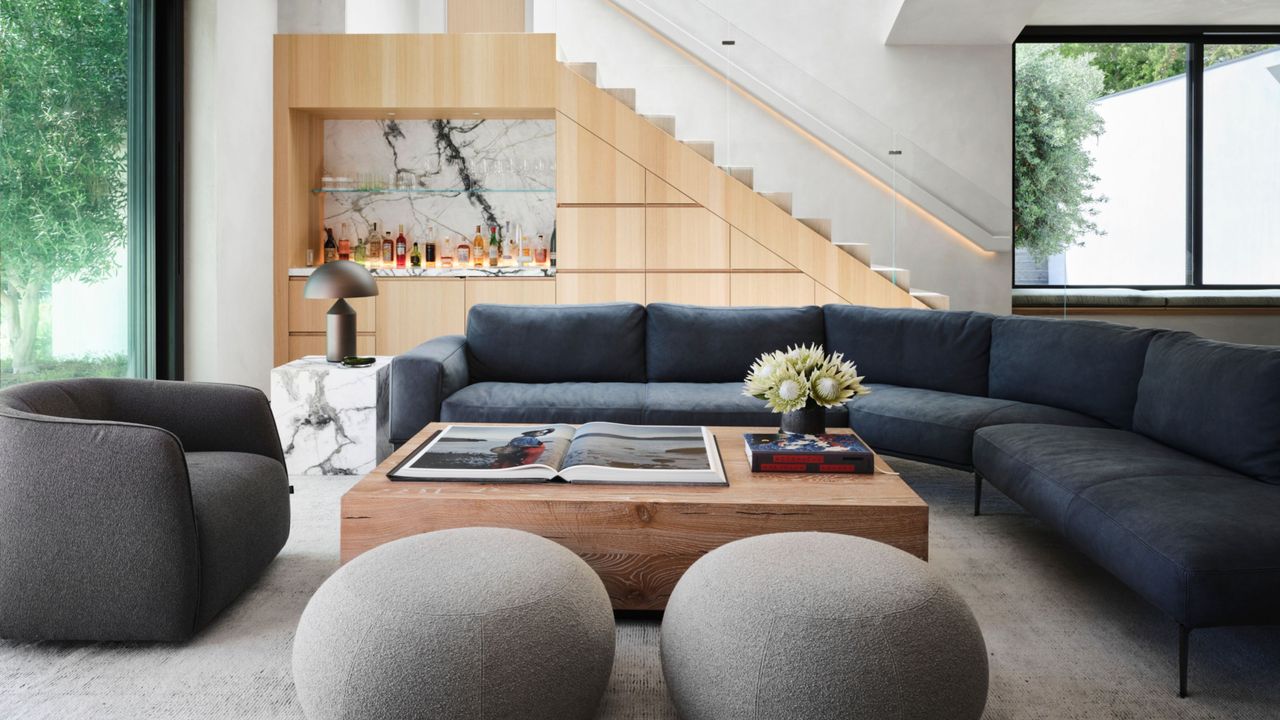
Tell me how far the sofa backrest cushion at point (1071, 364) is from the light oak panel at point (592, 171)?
2788 mm

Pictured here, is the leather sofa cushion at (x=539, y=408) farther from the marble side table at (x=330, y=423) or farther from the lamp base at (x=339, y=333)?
the lamp base at (x=339, y=333)

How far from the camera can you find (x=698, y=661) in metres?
1.62

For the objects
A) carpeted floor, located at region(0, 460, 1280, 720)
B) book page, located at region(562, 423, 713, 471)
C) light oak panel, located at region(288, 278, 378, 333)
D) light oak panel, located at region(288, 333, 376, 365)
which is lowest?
carpeted floor, located at region(0, 460, 1280, 720)

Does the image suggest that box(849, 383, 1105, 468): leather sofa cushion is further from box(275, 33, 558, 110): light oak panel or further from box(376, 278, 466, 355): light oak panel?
box(275, 33, 558, 110): light oak panel

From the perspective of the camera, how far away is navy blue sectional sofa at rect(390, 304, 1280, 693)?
2.01 m

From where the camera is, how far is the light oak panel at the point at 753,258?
6.00m

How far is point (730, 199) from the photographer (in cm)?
601

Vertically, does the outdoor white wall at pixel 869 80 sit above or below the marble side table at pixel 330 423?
above

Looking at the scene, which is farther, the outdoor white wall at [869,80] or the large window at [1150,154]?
the large window at [1150,154]

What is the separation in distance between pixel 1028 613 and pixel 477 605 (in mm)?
1630

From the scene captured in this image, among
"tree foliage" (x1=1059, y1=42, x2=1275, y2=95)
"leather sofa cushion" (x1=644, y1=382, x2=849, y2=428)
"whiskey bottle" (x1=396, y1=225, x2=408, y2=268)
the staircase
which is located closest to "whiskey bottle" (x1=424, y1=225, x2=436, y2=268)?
"whiskey bottle" (x1=396, y1=225, x2=408, y2=268)

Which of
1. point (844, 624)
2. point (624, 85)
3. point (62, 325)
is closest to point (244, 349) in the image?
point (62, 325)

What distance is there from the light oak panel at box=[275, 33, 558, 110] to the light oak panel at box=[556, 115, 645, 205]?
0.95 feet

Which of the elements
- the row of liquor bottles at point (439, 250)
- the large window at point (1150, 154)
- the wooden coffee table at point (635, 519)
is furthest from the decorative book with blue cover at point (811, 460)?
the large window at point (1150, 154)
